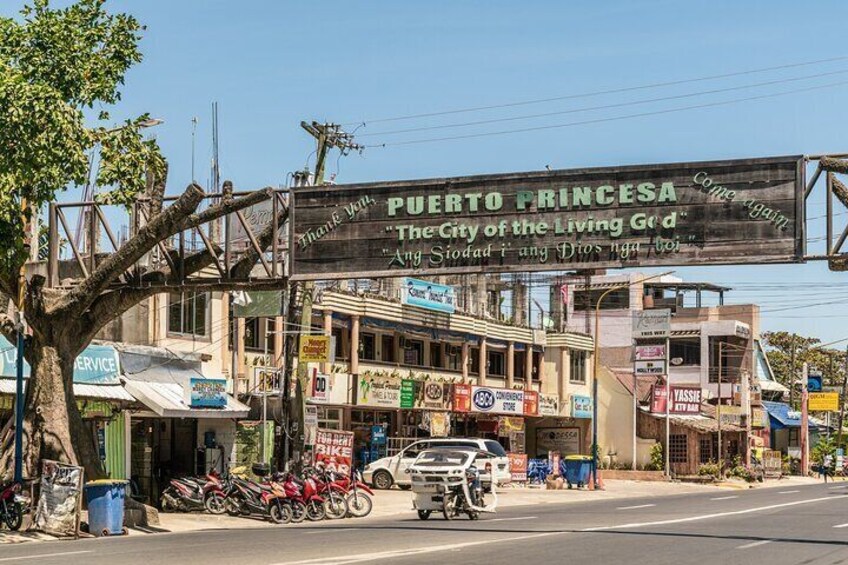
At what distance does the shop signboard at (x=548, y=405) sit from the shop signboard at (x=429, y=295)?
860 cm

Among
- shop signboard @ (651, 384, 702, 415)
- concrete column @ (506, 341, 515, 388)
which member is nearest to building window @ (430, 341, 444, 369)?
concrete column @ (506, 341, 515, 388)

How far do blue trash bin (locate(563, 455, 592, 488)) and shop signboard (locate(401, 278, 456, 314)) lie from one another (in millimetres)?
8064

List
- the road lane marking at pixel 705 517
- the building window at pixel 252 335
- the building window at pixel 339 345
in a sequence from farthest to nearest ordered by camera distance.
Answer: the building window at pixel 339 345, the building window at pixel 252 335, the road lane marking at pixel 705 517

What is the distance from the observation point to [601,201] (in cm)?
2211

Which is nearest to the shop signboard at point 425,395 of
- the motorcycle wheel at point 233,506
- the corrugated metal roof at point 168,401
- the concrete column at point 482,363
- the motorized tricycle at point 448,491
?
the concrete column at point 482,363

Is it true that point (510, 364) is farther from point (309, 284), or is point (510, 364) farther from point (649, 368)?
point (309, 284)

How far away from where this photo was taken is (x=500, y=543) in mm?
21078

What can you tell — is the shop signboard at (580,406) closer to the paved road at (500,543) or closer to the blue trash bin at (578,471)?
the blue trash bin at (578,471)

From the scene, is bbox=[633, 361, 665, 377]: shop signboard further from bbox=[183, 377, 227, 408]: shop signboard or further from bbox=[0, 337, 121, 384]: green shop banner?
bbox=[0, 337, 121, 384]: green shop banner

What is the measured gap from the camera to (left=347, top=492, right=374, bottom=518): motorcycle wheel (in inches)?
1216

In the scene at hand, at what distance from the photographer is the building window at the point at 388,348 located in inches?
2010

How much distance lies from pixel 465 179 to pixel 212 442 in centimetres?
1823

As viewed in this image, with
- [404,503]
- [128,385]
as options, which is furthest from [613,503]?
[128,385]

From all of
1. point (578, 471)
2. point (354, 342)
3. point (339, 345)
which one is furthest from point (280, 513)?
point (578, 471)
